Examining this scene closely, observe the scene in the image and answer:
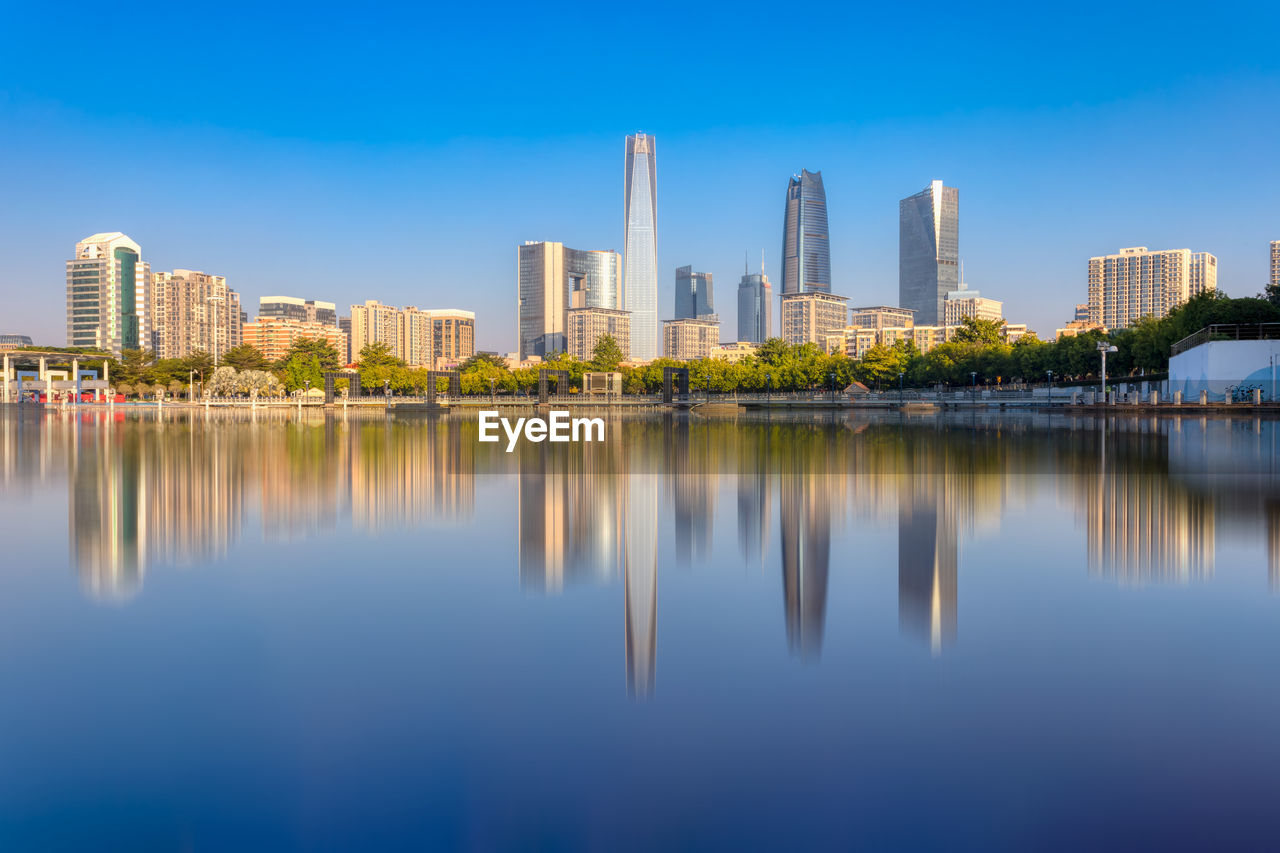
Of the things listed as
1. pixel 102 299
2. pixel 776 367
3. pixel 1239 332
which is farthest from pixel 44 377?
pixel 1239 332

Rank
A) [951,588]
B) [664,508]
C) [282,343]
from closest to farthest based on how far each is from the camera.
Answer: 1. [951,588]
2. [664,508]
3. [282,343]

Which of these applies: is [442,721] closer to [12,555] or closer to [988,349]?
[12,555]

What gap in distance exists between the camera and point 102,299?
514ft

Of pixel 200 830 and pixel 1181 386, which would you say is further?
pixel 1181 386

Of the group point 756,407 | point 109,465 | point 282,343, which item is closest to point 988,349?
point 756,407

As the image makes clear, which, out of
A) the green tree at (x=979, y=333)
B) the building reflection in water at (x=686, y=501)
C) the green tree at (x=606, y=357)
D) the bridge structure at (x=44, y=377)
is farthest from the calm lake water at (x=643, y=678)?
the green tree at (x=606, y=357)

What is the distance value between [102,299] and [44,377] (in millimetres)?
73374

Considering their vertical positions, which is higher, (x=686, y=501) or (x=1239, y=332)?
(x=1239, y=332)

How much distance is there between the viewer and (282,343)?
196m

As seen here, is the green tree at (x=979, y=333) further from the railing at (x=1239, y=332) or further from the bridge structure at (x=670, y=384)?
the railing at (x=1239, y=332)

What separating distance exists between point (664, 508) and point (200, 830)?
8.38m

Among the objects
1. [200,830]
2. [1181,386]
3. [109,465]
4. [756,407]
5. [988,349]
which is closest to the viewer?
[200,830]

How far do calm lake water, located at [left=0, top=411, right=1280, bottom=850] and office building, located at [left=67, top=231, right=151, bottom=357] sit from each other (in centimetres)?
16994

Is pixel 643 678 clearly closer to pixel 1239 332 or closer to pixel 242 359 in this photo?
pixel 1239 332
